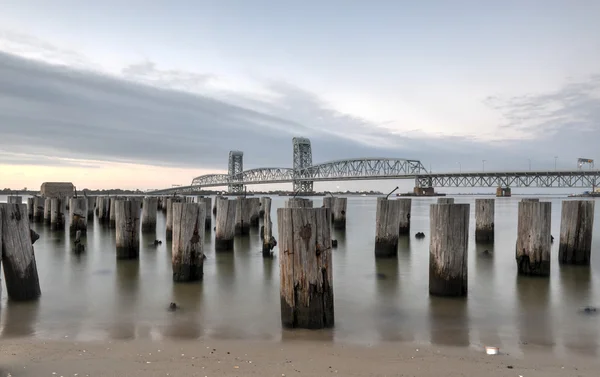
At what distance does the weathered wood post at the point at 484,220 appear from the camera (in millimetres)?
15719

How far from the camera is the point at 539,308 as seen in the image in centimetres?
707

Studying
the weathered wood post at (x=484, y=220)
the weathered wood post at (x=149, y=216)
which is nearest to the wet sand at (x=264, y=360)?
the weathered wood post at (x=484, y=220)

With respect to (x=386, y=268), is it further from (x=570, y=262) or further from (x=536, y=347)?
(x=536, y=347)

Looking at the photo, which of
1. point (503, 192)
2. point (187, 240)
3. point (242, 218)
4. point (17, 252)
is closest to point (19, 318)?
point (17, 252)

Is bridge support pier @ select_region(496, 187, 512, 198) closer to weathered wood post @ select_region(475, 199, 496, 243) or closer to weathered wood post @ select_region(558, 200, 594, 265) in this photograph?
weathered wood post @ select_region(475, 199, 496, 243)

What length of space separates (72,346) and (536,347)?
5.19 m

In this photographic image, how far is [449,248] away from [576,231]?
207 inches

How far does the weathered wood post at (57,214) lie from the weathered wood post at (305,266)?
678 inches

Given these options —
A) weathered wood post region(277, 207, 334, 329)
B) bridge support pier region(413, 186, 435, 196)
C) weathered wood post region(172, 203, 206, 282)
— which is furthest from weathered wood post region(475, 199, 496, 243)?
bridge support pier region(413, 186, 435, 196)

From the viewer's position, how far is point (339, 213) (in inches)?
862

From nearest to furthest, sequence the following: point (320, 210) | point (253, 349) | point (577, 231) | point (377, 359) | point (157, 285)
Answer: point (377, 359)
point (253, 349)
point (320, 210)
point (157, 285)
point (577, 231)

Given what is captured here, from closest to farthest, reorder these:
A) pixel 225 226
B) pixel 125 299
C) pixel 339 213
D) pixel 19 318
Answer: pixel 19 318 < pixel 125 299 < pixel 225 226 < pixel 339 213

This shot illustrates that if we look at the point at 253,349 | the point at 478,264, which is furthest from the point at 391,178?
the point at 253,349

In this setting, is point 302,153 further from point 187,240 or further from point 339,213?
point 187,240
